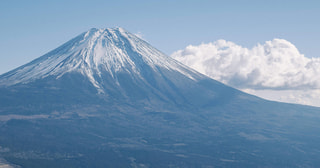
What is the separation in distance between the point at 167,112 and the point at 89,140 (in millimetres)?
58409

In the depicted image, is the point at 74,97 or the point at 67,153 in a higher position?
the point at 74,97

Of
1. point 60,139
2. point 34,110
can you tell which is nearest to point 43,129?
point 60,139

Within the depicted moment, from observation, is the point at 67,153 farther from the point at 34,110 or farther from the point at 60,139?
the point at 34,110

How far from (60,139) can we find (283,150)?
80.3 meters

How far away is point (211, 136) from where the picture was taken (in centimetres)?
16462

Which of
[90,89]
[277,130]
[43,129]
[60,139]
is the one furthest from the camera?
[90,89]

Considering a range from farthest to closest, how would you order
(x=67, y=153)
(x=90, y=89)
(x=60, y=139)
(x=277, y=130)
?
(x=90, y=89) → (x=277, y=130) → (x=60, y=139) → (x=67, y=153)

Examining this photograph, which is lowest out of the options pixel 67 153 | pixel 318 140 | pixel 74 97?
pixel 67 153

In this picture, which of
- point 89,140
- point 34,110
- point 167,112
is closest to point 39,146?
point 89,140

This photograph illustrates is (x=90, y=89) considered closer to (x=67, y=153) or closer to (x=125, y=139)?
(x=125, y=139)

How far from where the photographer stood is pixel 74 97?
615 ft

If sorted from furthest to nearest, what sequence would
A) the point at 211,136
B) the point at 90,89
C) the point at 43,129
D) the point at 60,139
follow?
the point at 90,89 < the point at 211,136 < the point at 43,129 < the point at 60,139

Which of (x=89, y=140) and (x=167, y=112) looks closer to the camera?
(x=89, y=140)

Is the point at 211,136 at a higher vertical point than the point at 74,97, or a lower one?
lower
